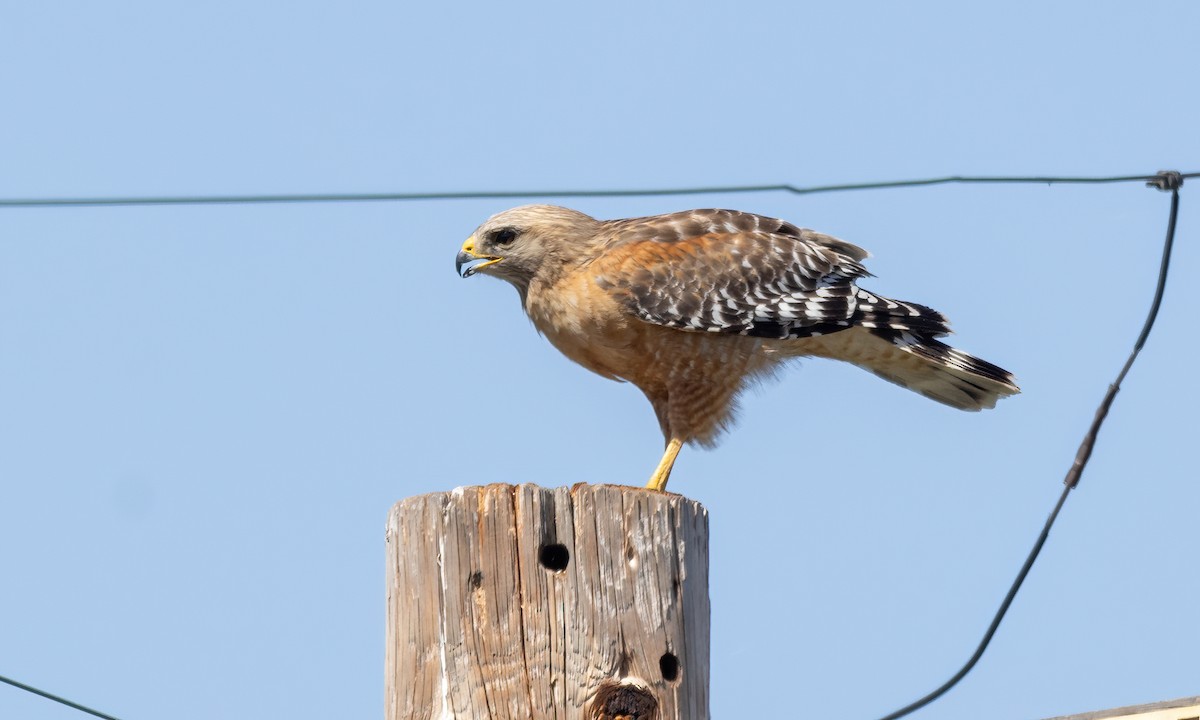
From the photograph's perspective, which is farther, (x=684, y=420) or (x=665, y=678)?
(x=684, y=420)

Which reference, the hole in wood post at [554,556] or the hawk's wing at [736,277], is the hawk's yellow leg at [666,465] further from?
the hole in wood post at [554,556]

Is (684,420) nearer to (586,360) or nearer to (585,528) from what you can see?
(586,360)

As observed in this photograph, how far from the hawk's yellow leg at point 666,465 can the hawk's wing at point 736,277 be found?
520mm

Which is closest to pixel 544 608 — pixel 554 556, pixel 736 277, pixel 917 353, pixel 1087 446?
pixel 554 556

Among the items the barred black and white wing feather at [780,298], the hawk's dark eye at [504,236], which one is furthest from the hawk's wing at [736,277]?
the hawk's dark eye at [504,236]

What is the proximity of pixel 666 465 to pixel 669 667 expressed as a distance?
3323 mm

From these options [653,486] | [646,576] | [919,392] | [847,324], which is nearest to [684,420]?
[653,486]

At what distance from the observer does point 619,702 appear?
132 inches

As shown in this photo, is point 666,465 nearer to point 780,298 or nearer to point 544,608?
point 780,298

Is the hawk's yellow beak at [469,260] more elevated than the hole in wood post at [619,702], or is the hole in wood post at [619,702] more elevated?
the hawk's yellow beak at [469,260]

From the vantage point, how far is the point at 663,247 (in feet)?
23.2

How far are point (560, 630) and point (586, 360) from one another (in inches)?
140

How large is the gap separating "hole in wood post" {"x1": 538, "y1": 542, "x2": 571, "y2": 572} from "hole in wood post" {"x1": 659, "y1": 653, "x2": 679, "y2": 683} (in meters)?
0.30

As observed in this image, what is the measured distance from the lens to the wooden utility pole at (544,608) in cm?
334
